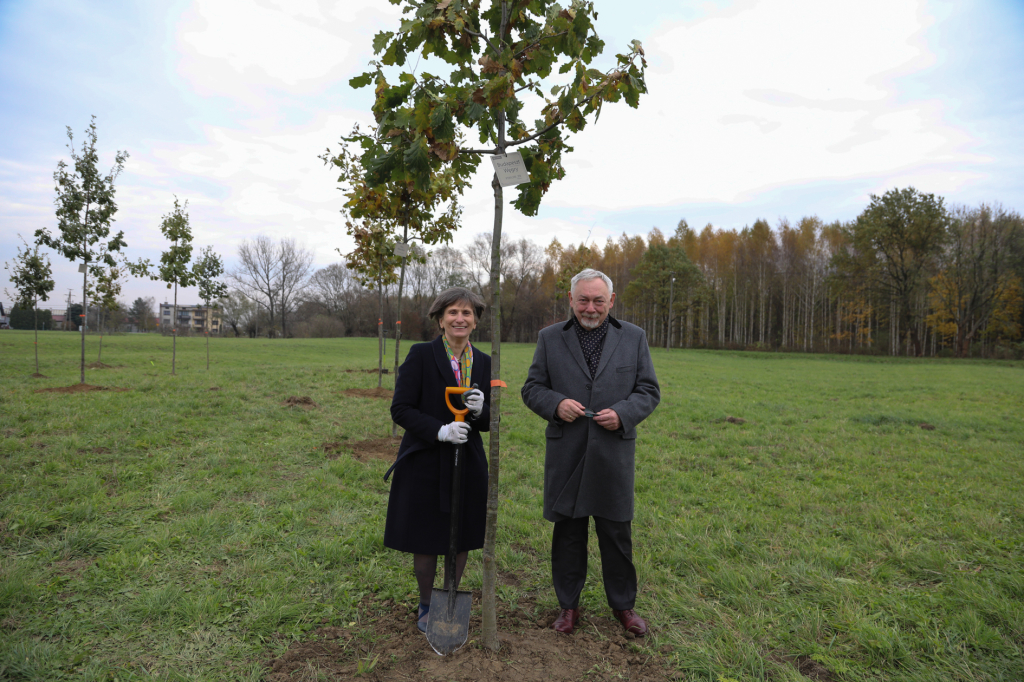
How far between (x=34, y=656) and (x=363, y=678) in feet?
5.74

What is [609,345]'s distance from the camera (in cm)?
313

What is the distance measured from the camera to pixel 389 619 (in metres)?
3.13

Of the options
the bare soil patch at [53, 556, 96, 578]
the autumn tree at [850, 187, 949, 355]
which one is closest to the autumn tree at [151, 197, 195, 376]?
the bare soil patch at [53, 556, 96, 578]

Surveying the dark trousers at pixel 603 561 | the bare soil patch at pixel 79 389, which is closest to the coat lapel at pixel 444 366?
the dark trousers at pixel 603 561

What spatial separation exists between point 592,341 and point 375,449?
4948mm

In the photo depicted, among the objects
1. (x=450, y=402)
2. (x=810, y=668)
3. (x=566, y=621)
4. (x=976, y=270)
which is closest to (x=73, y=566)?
(x=450, y=402)

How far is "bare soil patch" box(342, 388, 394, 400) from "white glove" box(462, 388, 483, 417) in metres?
9.22

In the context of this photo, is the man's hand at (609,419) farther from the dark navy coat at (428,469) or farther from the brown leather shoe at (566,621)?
the brown leather shoe at (566,621)

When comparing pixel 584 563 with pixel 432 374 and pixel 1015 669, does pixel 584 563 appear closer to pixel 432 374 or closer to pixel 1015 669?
pixel 432 374

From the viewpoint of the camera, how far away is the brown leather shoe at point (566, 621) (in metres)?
3.02

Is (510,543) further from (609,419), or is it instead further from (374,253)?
(374,253)

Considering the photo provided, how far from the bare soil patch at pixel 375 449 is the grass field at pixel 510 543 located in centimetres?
38

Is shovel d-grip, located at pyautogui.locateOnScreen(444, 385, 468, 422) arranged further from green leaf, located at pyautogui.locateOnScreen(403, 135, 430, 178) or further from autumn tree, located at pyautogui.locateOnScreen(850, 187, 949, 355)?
autumn tree, located at pyautogui.locateOnScreen(850, 187, 949, 355)

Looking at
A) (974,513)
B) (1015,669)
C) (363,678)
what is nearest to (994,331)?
(974,513)
